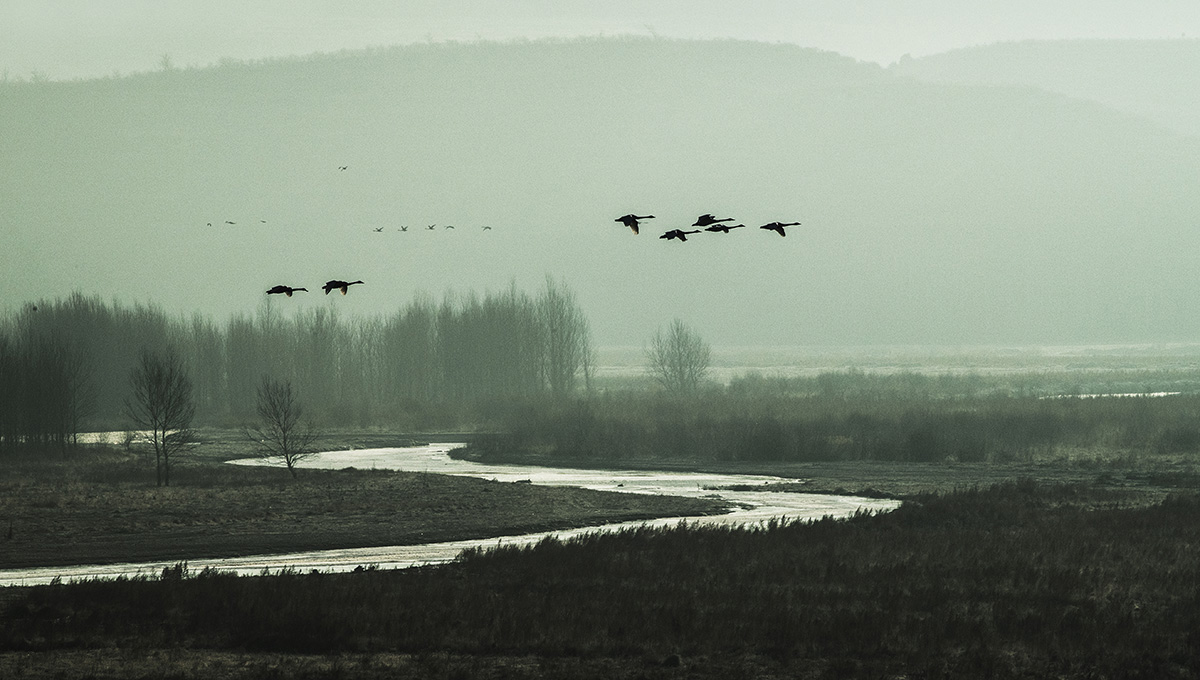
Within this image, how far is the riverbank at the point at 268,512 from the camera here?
49.5m

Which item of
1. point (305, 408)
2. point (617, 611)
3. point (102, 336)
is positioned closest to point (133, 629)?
point (617, 611)

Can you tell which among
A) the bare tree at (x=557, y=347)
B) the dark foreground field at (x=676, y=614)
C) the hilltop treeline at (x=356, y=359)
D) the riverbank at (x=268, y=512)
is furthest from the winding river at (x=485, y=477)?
the bare tree at (x=557, y=347)

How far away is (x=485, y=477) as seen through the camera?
75.9 meters

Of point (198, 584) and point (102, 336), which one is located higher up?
point (102, 336)

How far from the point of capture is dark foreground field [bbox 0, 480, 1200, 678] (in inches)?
1104

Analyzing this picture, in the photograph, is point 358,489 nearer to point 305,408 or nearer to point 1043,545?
point 1043,545

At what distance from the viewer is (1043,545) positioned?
142 ft

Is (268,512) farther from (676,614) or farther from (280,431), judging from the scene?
(280,431)

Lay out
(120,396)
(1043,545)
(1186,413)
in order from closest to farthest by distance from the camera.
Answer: (1043,545) → (1186,413) → (120,396)

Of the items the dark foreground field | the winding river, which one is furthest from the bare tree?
the dark foreground field

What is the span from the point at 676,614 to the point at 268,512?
29.6m

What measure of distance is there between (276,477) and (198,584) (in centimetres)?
3770

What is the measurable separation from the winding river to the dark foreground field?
479 centimetres

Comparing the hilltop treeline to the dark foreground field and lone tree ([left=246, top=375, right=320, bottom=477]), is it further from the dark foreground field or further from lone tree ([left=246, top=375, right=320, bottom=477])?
the dark foreground field
